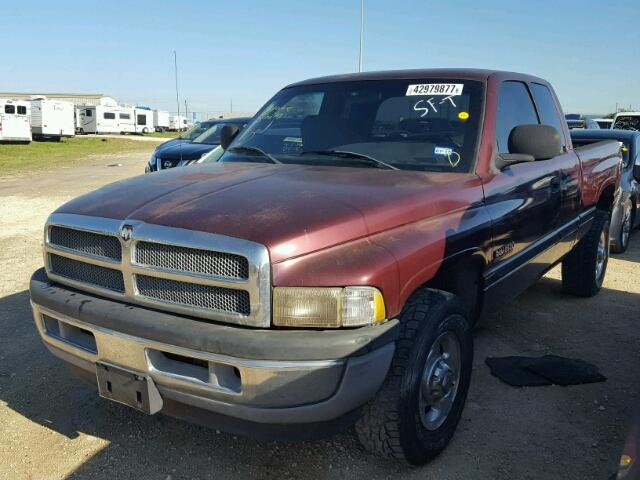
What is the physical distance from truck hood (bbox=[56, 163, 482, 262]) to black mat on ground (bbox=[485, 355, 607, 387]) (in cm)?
139

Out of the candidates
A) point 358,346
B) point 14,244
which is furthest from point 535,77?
point 14,244

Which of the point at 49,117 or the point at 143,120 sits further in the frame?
the point at 143,120

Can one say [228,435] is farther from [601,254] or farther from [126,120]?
[126,120]

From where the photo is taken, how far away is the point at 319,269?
229 cm

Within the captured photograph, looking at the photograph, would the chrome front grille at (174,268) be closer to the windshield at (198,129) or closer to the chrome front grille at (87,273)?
the chrome front grille at (87,273)

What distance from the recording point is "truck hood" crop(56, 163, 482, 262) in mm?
2352

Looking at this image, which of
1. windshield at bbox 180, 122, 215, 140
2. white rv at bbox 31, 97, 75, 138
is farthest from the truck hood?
white rv at bbox 31, 97, 75, 138

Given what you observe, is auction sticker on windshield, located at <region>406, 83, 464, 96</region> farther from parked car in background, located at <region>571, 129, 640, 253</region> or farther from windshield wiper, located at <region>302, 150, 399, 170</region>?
parked car in background, located at <region>571, 129, 640, 253</region>

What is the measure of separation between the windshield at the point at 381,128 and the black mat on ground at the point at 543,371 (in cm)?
149

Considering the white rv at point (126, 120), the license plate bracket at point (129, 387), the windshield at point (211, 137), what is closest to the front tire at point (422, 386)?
the license plate bracket at point (129, 387)

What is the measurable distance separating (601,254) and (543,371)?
243 centimetres

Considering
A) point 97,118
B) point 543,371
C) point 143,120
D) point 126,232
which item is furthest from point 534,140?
point 143,120

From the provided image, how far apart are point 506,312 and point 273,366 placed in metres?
3.53

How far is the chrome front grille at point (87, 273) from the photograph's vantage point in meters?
2.62
